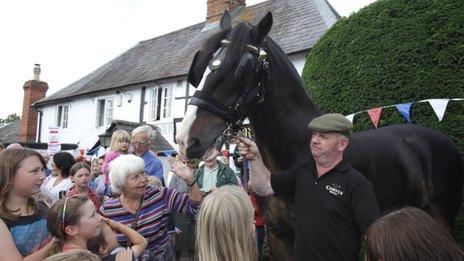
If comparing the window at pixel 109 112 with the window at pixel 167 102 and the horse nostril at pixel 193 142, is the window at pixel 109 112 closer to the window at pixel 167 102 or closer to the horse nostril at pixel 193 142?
the window at pixel 167 102

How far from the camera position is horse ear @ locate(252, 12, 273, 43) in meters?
3.01

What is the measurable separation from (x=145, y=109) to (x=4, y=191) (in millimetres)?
17792

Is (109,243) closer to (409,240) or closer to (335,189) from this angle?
(335,189)

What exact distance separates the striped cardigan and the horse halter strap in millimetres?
721

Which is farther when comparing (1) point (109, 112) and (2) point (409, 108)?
(1) point (109, 112)

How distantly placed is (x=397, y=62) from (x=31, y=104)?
26792mm

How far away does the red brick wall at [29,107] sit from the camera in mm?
27500

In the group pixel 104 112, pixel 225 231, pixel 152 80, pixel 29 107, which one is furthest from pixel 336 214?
pixel 29 107

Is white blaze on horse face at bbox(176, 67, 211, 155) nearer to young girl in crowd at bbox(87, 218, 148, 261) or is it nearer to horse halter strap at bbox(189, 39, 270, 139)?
horse halter strap at bbox(189, 39, 270, 139)

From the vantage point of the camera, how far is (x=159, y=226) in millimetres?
3234

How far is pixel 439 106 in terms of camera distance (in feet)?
16.1

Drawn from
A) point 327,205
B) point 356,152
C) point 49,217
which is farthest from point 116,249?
point 356,152

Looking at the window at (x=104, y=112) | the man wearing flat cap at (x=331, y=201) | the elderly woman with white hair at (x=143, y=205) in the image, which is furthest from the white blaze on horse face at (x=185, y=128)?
the window at (x=104, y=112)

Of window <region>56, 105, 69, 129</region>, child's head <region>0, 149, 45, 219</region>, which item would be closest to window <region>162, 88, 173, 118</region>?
window <region>56, 105, 69, 129</region>
